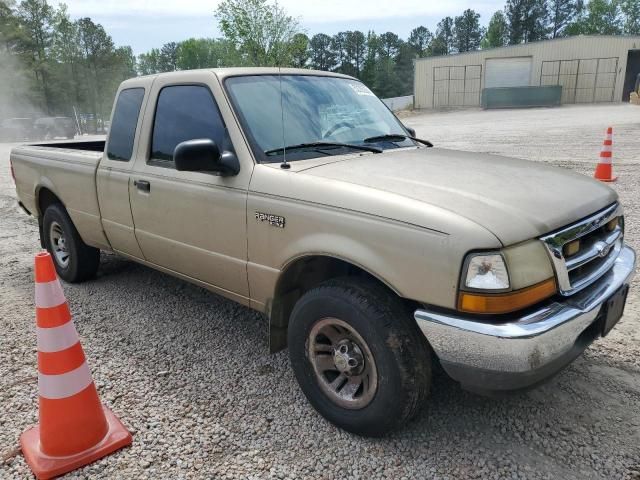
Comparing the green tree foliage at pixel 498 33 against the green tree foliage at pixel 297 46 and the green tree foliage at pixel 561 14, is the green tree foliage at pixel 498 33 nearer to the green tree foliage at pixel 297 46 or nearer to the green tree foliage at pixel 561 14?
the green tree foliage at pixel 561 14

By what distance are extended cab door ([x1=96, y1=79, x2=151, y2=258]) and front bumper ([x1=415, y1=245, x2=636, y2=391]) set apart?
2600 mm

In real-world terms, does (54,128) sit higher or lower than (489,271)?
lower

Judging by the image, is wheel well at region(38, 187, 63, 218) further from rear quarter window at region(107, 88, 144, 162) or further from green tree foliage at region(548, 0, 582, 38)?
green tree foliage at region(548, 0, 582, 38)

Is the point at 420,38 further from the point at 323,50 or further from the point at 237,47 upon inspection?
the point at 237,47

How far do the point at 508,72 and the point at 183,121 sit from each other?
43.7m

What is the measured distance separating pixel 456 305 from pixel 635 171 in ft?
30.0

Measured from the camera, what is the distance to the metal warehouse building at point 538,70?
4031 centimetres

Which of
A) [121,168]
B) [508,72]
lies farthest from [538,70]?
[121,168]

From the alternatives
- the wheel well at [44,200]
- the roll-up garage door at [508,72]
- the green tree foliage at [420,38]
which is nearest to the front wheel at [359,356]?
the wheel well at [44,200]

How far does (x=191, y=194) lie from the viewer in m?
3.22

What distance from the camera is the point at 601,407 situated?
9.14 feet

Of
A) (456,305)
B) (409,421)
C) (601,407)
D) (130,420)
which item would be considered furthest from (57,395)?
(601,407)

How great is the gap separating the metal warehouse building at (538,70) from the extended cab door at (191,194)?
139ft

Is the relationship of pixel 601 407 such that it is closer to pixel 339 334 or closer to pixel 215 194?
pixel 339 334
